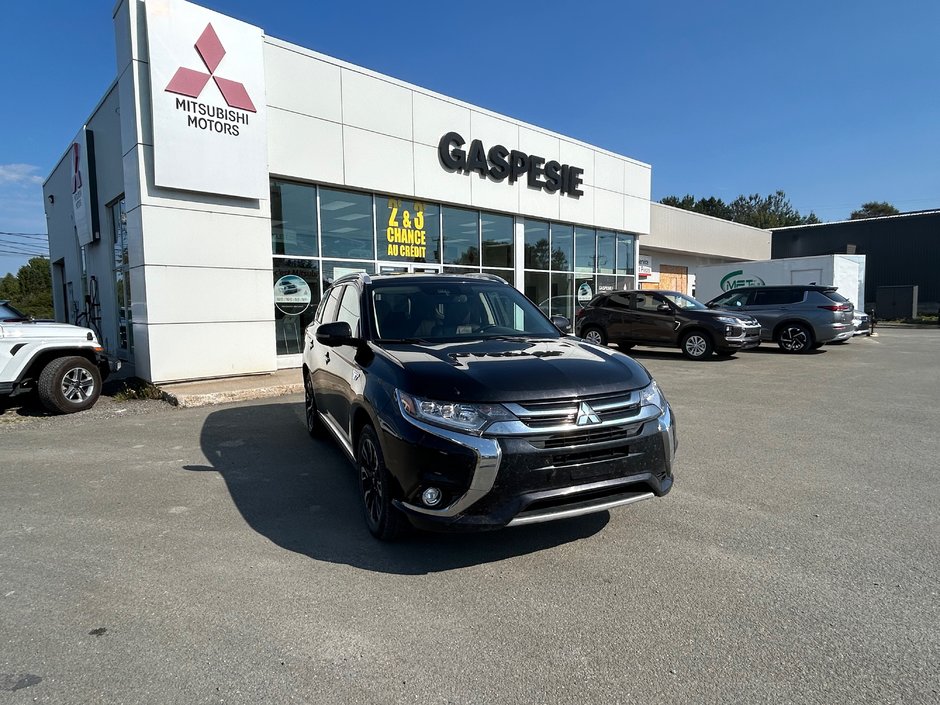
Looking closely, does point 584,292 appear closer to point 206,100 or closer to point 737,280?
point 737,280

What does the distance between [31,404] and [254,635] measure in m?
8.26

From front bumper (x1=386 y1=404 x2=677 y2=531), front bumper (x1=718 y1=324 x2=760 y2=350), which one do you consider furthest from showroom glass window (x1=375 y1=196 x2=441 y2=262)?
front bumper (x1=386 y1=404 x2=677 y2=531)

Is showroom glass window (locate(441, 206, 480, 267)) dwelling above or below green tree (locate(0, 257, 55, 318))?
below

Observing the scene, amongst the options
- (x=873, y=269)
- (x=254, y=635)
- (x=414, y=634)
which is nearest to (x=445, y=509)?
(x=414, y=634)

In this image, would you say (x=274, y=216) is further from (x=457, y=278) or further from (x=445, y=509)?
(x=445, y=509)

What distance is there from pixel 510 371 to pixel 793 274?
22.8 meters

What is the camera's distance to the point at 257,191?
10.1 meters

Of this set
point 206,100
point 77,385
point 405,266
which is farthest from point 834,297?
point 77,385

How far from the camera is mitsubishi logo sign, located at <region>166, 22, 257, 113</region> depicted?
917 cm

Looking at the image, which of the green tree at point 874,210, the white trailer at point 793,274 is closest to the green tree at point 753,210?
the green tree at point 874,210

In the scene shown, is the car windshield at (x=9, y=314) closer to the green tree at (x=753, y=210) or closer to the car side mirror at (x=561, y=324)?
the car side mirror at (x=561, y=324)

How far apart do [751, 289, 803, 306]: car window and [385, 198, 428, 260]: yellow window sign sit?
9448 mm

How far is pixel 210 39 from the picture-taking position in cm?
943

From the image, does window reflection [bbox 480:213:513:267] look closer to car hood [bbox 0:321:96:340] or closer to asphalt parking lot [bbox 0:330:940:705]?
car hood [bbox 0:321:96:340]
